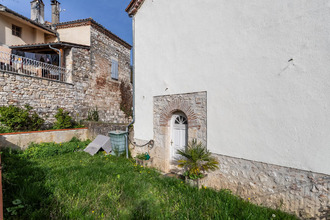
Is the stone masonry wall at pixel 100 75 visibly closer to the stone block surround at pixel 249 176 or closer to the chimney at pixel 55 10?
the chimney at pixel 55 10

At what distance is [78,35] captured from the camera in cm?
1165

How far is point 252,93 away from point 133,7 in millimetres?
6055

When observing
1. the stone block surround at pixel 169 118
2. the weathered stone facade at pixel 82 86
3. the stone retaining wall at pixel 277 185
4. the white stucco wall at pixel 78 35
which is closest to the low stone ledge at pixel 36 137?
the weathered stone facade at pixel 82 86

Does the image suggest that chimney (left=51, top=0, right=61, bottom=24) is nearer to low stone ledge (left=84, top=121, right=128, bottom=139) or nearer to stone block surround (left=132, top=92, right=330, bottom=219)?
low stone ledge (left=84, top=121, right=128, bottom=139)

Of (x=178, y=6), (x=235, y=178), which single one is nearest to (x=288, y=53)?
(x=235, y=178)

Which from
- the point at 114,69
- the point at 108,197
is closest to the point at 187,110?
the point at 108,197

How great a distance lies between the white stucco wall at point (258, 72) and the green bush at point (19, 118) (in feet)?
22.1

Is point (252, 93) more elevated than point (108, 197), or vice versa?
point (252, 93)

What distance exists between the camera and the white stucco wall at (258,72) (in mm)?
3213

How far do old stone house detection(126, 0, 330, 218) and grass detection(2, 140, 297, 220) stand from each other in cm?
74

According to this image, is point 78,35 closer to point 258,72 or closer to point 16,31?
point 16,31

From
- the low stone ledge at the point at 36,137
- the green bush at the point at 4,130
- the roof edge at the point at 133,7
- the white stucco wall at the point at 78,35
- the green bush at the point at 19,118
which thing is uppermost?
the white stucco wall at the point at 78,35

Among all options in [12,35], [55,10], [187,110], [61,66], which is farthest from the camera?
[55,10]

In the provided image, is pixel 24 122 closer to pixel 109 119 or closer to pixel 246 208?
pixel 109 119
